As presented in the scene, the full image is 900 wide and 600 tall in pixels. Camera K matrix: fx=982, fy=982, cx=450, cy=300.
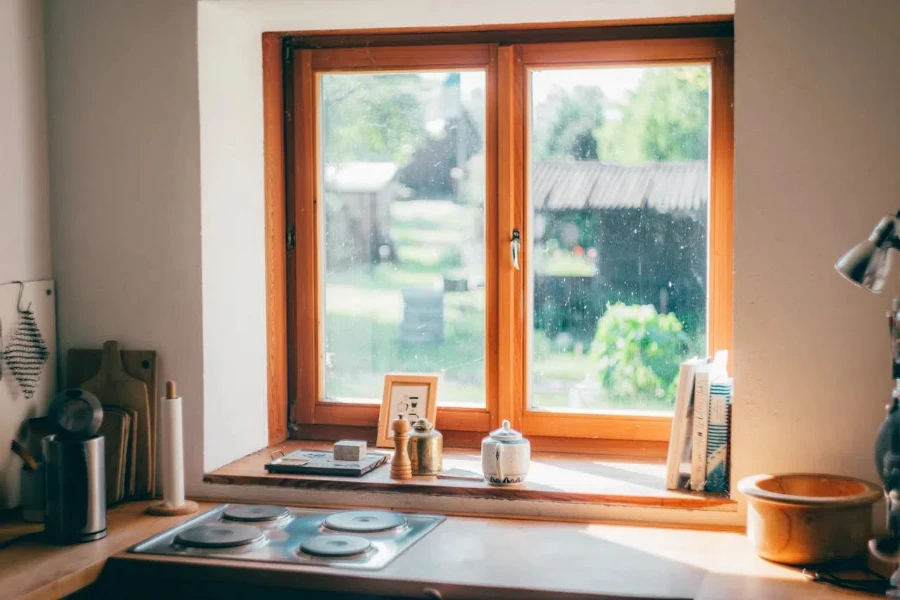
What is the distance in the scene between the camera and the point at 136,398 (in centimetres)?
259

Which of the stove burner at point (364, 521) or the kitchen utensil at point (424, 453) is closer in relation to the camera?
the stove burner at point (364, 521)

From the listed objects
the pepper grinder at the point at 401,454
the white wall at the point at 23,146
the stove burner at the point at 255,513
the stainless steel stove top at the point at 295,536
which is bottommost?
the stainless steel stove top at the point at 295,536

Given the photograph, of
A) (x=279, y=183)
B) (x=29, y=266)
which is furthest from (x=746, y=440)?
(x=29, y=266)

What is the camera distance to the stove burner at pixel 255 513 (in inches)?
93.2

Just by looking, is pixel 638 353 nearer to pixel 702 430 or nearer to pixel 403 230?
pixel 702 430

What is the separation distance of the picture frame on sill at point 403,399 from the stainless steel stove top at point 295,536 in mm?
391

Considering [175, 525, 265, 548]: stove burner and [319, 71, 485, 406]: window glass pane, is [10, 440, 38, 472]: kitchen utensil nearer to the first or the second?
[175, 525, 265, 548]: stove burner

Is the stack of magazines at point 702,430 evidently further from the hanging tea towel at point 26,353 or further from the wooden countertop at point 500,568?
the hanging tea towel at point 26,353

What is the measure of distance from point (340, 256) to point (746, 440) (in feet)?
4.24

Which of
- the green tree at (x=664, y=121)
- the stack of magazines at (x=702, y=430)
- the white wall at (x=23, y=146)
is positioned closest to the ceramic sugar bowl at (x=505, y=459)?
the stack of magazines at (x=702, y=430)

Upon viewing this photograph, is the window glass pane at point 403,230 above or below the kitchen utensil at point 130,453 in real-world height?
above

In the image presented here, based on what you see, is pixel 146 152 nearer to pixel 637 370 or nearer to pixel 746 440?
pixel 637 370

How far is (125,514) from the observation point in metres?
2.47

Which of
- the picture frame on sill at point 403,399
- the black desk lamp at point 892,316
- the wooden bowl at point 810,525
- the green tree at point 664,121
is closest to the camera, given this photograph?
the black desk lamp at point 892,316
